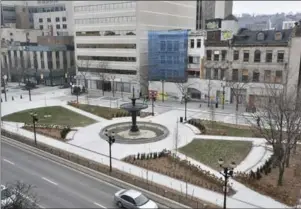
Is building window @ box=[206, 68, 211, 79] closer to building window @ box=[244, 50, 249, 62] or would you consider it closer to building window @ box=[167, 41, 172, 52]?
building window @ box=[244, 50, 249, 62]

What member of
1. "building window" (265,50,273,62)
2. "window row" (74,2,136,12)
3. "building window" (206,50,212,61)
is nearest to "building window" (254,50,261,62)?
"building window" (265,50,273,62)

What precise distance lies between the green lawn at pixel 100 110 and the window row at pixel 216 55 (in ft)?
42.2

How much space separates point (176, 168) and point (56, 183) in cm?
661

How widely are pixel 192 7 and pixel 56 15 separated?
41.7 m

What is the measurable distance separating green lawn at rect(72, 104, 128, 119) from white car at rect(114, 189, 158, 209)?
1670 centimetres

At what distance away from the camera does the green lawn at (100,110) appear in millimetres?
30652

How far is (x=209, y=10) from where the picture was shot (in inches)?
2680

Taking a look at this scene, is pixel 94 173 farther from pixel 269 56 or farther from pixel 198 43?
pixel 198 43

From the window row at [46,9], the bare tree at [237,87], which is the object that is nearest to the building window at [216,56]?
the bare tree at [237,87]

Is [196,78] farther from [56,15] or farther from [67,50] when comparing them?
[56,15]

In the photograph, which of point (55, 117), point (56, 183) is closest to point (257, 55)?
point (55, 117)

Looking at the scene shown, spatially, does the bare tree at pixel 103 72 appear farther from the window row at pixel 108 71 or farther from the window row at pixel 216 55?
the window row at pixel 216 55

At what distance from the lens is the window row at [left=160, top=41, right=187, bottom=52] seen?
39.0m

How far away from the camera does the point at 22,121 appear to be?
28.8m
